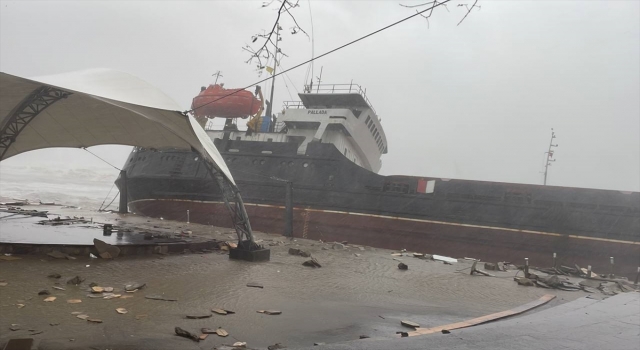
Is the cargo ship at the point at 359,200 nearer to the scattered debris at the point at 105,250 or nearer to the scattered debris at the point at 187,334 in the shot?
the scattered debris at the point at 105,250

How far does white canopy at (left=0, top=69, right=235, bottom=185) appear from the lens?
680 centimetres

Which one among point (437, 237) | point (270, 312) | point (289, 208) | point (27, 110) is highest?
point (27, 110)

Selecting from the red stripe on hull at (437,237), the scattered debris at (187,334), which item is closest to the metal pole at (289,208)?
the red stripe on hull at (437,237)

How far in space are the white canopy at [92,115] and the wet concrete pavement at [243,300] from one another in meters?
2.36

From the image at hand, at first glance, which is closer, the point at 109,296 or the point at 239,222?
the point at 109,296

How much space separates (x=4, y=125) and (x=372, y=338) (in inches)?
389

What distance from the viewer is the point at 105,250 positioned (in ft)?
23.5

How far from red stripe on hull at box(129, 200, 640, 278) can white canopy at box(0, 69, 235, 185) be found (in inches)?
312

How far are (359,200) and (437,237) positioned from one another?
3423 mm

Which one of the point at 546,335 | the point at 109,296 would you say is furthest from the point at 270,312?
the point at 546,335

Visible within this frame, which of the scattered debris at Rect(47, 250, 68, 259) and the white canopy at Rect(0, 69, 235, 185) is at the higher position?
the white canopy at Rect(0, 69, 235, 185)

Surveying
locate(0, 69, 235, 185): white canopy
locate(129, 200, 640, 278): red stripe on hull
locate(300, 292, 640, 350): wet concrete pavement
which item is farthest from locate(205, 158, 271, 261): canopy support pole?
locate(129, 200, 640, 278): red stripe on hull

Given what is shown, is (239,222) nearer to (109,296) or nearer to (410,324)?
(109,296)

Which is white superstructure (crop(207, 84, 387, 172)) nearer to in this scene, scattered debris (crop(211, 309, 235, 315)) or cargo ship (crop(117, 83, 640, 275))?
cargo ship (crop(117, 83, 640, 275))
